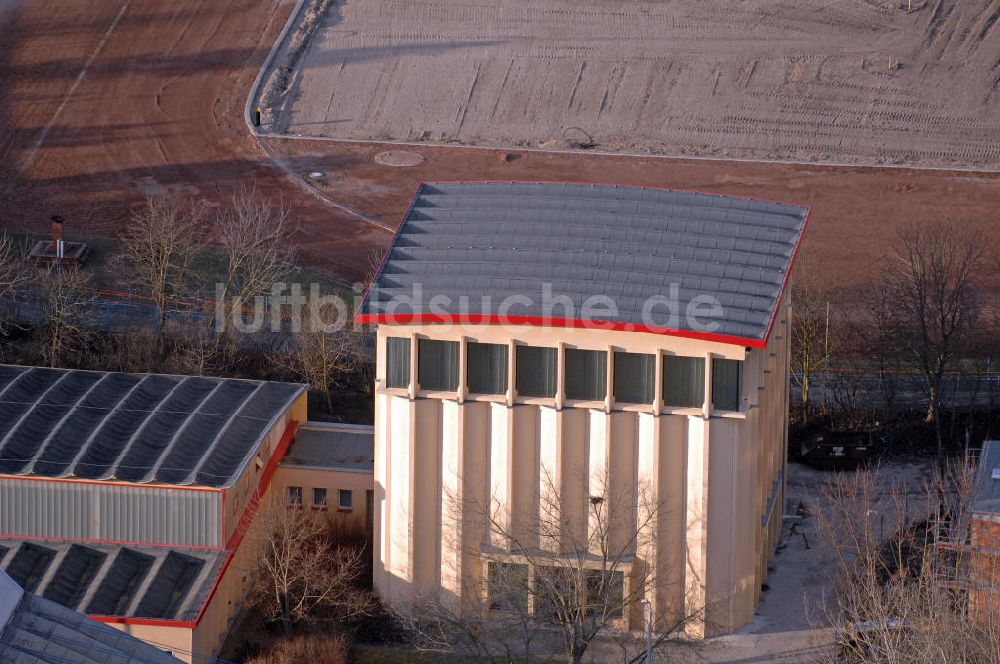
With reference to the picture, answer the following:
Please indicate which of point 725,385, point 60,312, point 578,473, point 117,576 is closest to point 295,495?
point 117,576

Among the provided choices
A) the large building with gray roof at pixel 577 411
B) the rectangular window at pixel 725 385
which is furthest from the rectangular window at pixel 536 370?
the rectangular window at pixel 725 385

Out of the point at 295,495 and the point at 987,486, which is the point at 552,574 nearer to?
the point at 295,495

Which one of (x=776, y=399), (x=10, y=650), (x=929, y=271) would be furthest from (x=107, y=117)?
(x=10, y=650)

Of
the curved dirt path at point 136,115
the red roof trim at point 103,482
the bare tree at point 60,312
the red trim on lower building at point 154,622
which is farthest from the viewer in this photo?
the curved dirt path at point 136,115

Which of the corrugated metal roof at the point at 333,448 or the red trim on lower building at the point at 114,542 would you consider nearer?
the red trim on lower building at the point at 114,542

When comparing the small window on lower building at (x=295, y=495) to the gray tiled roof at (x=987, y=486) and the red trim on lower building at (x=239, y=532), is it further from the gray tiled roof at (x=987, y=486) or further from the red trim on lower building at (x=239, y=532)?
the gray tiled roof at (x=987, y=486)
